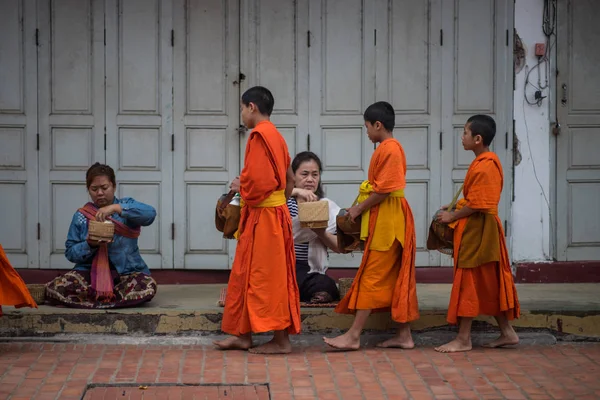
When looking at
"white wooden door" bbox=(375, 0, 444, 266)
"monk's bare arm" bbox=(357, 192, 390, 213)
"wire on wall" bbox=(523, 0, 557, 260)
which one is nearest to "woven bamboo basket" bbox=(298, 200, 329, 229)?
"monk's bare arm" bbox=(357, 192, 390, 213)

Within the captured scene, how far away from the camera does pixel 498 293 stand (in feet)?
21.7

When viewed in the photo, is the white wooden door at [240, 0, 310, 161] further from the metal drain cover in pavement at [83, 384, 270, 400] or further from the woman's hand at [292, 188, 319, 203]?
the metal drain cover in pavement at [83, 384, 270, 400]

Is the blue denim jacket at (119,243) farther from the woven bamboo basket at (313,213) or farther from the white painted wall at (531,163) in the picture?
the white painted wall at (531,163)

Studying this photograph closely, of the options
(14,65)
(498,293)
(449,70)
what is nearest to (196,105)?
(14,65)

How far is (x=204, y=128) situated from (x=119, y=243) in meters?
1.65

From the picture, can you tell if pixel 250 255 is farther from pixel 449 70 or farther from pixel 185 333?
pixel 449 70

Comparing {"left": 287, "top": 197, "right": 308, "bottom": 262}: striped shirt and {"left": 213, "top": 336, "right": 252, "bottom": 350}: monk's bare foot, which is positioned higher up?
{"left": 287, "top": 197, "right": 308, "bottom": 262}: striped shirt

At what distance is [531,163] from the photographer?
848cm

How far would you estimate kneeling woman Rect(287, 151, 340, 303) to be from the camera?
7246 millimetres

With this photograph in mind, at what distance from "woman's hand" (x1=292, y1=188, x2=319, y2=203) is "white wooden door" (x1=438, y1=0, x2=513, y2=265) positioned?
5.81ft

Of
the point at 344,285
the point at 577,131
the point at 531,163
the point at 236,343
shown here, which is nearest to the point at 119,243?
the point at 236,343

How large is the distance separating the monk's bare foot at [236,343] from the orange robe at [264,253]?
0.12m

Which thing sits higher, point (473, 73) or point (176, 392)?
point (473, 73)

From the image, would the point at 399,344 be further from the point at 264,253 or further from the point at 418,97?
the point at 418,97
